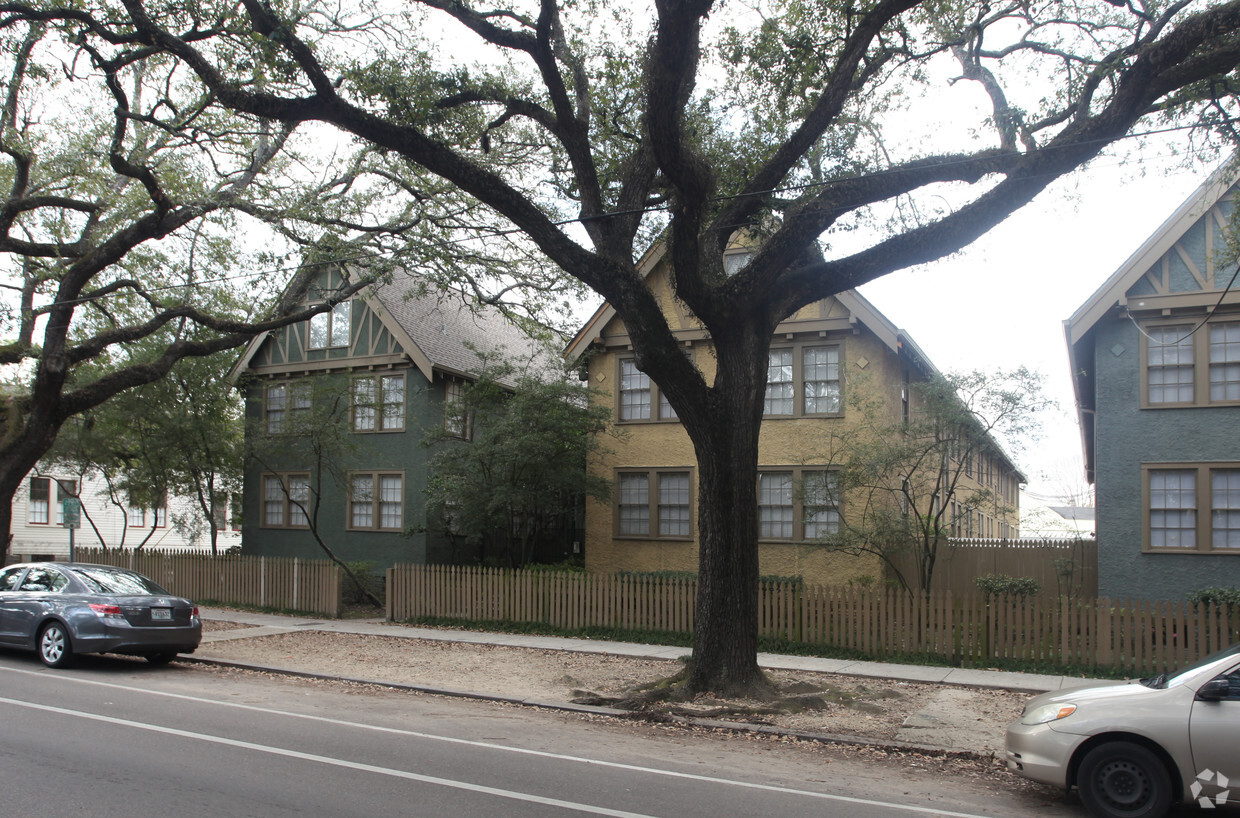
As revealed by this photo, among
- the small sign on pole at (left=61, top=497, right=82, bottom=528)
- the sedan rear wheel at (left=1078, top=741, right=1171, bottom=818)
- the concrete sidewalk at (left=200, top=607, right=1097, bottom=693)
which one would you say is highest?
the small sign on pole at (left=61, top=497, right=82, bottom=528)

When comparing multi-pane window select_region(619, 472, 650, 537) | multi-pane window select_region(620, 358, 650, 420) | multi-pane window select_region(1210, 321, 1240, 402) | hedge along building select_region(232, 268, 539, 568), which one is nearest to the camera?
multi-pane window select_region(1210, 321, 1240, 402)

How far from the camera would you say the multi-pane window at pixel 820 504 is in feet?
62.2

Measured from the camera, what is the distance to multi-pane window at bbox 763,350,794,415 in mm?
21078

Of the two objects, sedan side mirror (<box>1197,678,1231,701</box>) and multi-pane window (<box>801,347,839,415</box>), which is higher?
multi-pane window (<box>801,347,839,415</box>)

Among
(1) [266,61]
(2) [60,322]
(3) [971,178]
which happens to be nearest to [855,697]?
(3) [971,178]

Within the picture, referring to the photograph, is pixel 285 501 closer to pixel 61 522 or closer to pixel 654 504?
pixel 654 504

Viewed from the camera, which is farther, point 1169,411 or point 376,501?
point 376,501

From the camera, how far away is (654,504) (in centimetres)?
2200

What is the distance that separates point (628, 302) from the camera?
36.5 feet

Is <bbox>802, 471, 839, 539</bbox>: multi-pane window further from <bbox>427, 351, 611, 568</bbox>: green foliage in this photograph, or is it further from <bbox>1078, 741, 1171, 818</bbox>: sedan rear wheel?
<bbox>1078, 741, 1171, 818</bbox>: sedan rear wheel

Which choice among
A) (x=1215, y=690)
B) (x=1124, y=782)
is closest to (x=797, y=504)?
(x=1124, y=782)

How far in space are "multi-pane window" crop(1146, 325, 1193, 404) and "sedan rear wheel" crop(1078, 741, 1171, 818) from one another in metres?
12.9

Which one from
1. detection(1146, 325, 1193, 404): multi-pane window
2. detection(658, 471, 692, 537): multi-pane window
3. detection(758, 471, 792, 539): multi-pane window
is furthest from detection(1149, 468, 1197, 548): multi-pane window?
detection(658, 471, 692, 537): multi-pane window

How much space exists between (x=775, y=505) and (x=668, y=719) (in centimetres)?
1105
